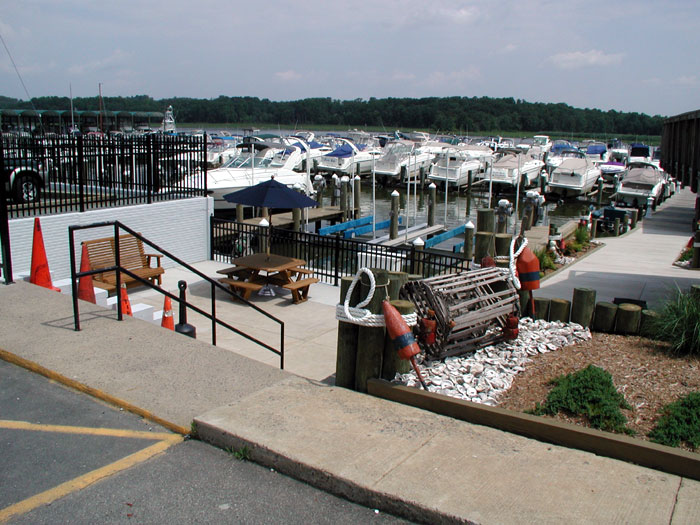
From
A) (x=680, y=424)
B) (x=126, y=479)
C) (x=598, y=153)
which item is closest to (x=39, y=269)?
(x=126, y=479)

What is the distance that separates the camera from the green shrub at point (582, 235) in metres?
18.0

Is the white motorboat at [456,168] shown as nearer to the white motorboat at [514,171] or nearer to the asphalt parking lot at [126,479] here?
the white motorboat at [514,171]

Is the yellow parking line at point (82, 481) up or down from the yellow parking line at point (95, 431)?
down

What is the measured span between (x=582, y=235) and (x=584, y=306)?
1098 cm

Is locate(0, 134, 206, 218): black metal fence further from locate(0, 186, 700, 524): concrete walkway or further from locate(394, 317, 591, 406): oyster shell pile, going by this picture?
locate(394, 317, 591, 406): oyster shell pile

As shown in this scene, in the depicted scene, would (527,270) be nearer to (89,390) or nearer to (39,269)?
(89,390)

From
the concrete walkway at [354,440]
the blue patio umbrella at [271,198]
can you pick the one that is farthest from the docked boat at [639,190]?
the concrete walkway at [354,440]

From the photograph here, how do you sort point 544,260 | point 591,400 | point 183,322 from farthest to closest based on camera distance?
point 544,260 → point 183,322 → point 591,400

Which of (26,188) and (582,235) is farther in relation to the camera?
(582,235)

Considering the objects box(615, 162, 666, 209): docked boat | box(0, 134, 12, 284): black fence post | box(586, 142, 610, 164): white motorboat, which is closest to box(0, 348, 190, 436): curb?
box(0, 134, 12, 284): black fence post

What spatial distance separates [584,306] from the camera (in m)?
7.91

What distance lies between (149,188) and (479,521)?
11.1 metres

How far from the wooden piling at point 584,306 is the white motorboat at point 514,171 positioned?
30.7 metres

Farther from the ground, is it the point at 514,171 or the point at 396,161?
the point at 396,161
